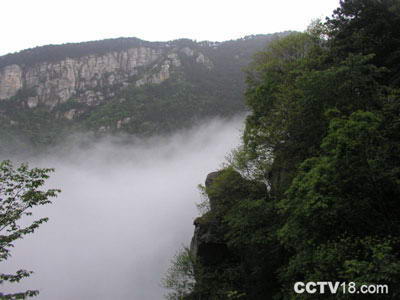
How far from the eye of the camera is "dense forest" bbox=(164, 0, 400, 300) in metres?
10.9

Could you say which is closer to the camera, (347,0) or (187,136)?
(347,0)

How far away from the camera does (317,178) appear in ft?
36.8

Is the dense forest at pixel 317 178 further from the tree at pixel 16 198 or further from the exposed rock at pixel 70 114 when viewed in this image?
the exposed rock at pixel 70 114

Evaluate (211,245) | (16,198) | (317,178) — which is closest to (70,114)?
(211,245)

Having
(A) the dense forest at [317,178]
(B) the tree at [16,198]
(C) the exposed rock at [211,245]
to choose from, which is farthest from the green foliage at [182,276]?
(B) the tree at [16,198]

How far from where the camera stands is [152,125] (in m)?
182

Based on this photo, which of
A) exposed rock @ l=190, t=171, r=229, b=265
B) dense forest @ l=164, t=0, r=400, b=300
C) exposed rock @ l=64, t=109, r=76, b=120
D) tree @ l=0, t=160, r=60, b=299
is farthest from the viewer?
exposed rock @ l=64, t=109, r=76, b=120

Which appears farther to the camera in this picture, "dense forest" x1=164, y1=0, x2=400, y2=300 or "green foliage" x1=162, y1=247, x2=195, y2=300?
"green foliage" x1=162, y1=247, x2=195, y2=300

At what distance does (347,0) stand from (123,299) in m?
134

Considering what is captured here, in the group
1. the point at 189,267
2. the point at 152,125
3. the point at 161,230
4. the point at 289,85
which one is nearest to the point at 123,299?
the point at 161,230

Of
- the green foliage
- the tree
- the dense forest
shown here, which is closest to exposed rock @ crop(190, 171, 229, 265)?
the dense forest

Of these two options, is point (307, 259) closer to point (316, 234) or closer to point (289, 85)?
point (316, 234)

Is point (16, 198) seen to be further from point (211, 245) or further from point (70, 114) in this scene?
point (70, 114)

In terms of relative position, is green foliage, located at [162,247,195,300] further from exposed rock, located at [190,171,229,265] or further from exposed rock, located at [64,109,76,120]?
exposed rock, located at [64,109,76,120]
